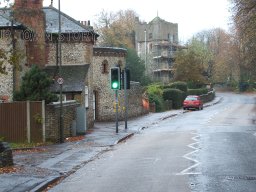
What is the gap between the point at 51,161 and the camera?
18297 millimetres

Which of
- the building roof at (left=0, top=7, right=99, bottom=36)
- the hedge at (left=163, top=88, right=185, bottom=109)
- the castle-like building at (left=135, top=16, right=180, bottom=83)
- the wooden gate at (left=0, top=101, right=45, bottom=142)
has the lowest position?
the wooden gate at (left=0, top=101, right=45, bottom=142)

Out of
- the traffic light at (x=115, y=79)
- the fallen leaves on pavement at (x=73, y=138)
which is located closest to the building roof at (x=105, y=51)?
the traffic light at (x=115, y=79)

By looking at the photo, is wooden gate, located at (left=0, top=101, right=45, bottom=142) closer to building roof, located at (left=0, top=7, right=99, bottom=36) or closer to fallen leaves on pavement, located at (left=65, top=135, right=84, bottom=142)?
fallen leaves on pavement, located at (left=65, top=135, right=84, bottom=142)

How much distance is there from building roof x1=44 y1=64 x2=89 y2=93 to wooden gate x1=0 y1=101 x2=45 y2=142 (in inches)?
383

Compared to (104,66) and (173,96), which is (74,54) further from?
(173,96)

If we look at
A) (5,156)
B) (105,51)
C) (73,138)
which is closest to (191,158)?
(5,156)

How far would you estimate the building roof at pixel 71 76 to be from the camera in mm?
33906

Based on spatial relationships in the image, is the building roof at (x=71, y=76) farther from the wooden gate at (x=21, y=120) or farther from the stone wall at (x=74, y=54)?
the wooden gate at (x=21, y=120)

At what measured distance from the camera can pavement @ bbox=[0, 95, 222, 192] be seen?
1354cm

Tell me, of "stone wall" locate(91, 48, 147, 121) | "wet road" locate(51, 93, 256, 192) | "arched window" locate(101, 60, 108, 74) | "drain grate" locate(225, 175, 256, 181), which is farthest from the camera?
"arched window" locate(101, 60, 108, 74)

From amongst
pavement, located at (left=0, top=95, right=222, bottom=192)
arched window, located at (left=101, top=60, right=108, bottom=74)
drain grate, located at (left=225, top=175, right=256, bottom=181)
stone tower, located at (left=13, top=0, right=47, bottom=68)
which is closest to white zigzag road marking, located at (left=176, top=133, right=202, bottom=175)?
drain grate, located at (left=225, top=175, right=256, bottom=181)

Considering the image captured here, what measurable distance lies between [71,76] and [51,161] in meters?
17.1

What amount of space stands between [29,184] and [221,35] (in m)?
111

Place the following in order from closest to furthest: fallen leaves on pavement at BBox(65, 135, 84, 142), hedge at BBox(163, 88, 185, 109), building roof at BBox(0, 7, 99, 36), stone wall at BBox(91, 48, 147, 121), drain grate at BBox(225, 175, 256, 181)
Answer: drain grate at BBox(225, 175, 256, 181), fallen leaves on pavement at BBox(65, 135, 84, 142), building roof at BBox(0, 7, 99, 36), stone wall at BBox(91, 48, 147, 121), hedge at BBox(163, 88, 185, 109)
